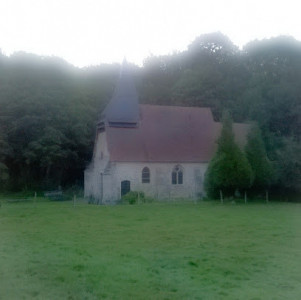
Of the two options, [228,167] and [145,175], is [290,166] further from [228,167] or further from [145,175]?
[145,175]

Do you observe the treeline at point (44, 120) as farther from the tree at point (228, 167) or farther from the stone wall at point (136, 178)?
the tree at point (228, 167)

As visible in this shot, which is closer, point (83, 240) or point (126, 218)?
point (83, 240)

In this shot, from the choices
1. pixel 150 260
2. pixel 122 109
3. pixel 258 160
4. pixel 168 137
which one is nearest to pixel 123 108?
pixel 122 109

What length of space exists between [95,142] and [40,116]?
5.33 metres

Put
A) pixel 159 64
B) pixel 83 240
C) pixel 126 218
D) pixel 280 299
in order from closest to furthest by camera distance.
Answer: pixel 280 299, pixel 83 240, pixel 126 218, pixel 159 64

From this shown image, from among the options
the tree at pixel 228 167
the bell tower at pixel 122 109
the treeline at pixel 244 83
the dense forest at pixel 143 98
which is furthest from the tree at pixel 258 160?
the bell tower at pixel 122 109

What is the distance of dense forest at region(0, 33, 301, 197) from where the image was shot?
46.2 meters

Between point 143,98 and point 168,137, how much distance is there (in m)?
13.2

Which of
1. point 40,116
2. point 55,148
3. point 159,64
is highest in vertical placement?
point 159,64

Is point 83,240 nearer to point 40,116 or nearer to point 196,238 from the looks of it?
point 196,238

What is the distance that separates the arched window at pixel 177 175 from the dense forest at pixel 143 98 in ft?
24.5

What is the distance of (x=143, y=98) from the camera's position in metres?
58.2

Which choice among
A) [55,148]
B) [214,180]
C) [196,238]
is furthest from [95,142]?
[196,238]

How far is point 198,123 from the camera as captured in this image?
48.0m
